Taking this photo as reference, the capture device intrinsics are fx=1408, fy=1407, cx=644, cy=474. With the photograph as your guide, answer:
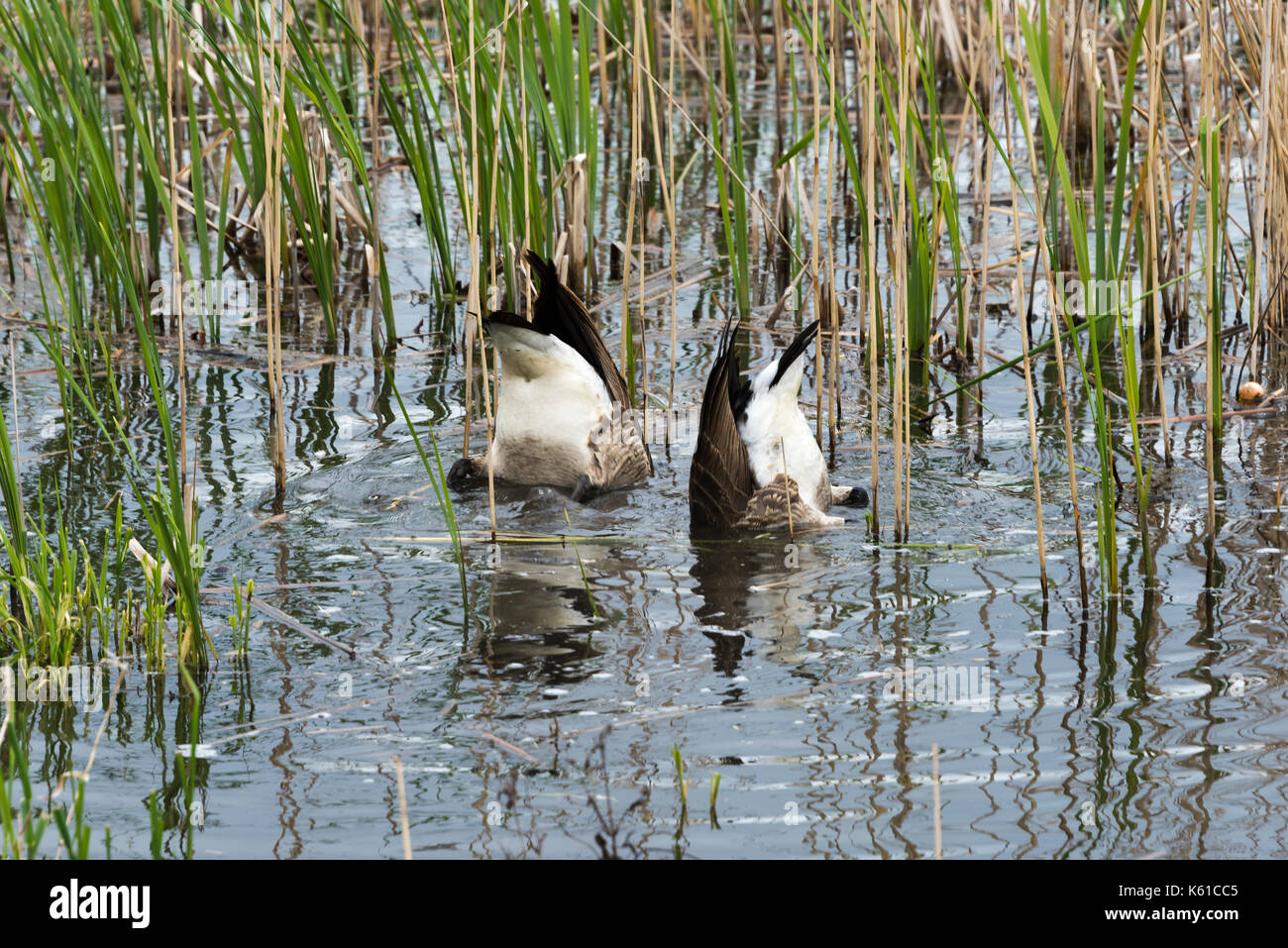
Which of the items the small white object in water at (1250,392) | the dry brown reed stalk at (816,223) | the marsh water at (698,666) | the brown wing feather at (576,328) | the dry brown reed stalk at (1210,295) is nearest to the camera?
the marsh water at (698,666)

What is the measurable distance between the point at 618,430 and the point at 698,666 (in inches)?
72.6

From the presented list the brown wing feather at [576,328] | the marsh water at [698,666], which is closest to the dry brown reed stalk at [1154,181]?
the marsh water at [698,666]

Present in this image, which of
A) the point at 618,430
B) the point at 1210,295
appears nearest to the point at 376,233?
the point at 618,430

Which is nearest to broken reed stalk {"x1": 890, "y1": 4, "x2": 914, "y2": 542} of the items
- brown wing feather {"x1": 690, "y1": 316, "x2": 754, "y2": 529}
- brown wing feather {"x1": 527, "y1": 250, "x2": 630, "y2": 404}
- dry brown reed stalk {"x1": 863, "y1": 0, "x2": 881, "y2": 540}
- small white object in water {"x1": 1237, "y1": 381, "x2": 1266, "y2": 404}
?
dry brown reed stalk {"x1": 863, "y1": 0, "x2": 881, "y2": 540}

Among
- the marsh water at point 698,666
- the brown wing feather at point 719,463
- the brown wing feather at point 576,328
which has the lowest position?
the marsh water at point 698,666

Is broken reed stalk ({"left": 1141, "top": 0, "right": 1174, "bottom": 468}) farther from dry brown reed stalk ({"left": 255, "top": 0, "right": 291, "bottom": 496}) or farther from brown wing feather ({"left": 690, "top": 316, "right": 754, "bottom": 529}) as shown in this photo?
dry brown reed stalk ({"left": 255, "top": 0, "right": 291, "bottom": 496})

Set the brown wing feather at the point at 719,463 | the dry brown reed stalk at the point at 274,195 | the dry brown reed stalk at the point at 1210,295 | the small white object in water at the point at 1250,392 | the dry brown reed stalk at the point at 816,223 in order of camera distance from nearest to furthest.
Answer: the dry brown reed stalk at the point at 1210,295 < the dry brown reed stalk at the point at 274,195 < the dry brown reed stalk at the point at 816,223 < the brown wing feather at the point at 719,463 < the small white object in water at the point at 1250,392

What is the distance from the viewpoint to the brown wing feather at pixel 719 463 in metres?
4.85

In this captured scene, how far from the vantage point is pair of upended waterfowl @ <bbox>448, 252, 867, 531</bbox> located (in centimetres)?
488

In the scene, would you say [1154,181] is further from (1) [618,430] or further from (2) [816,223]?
(1) [618,430]

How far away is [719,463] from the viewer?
4.86 metres

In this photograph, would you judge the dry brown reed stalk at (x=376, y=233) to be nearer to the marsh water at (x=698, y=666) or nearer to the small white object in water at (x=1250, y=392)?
the marsh water at (x=698, y=666)
